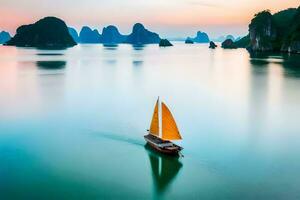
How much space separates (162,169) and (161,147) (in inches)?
95.2

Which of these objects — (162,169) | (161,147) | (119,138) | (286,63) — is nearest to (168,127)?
(161,147)

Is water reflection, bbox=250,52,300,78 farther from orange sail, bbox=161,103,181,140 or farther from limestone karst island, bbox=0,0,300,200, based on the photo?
orange sail, bbox=161,103,181,140

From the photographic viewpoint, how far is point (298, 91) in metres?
59.1

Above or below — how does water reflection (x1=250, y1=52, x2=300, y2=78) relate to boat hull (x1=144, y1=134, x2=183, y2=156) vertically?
above

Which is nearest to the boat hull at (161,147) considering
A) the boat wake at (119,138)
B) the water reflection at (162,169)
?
the water reflection at (162,169)

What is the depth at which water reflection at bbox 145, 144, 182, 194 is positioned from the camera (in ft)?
72.8

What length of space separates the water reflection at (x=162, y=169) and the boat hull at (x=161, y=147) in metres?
0.35

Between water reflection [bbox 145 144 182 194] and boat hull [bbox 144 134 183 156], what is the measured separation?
35 cm

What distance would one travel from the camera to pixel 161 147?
1043 inches

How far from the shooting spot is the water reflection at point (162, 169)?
22.2 metres

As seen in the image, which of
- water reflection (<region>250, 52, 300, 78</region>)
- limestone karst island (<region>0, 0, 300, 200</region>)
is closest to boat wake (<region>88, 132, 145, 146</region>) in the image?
limestone karst island (<region>0, 0, 300, 200</region>)

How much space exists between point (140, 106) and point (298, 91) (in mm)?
28190

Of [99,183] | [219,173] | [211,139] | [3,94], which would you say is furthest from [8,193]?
[3,94]

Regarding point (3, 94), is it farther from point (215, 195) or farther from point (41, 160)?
point (215, 195)
